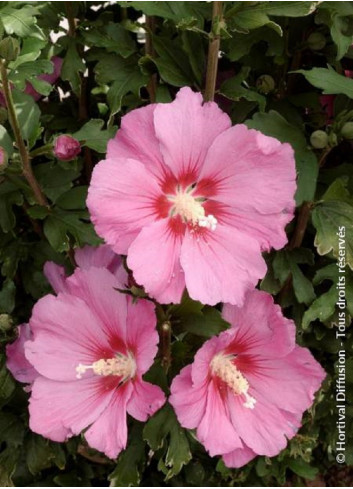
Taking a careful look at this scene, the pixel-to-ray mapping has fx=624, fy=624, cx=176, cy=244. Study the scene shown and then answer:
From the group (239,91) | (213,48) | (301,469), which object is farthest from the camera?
(301,469)

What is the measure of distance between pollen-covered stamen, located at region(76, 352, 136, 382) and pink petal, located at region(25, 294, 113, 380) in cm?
2

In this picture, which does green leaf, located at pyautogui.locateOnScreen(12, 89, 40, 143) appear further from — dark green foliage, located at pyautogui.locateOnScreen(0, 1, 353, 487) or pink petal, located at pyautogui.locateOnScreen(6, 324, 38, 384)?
pink petal, located at pyautogui.locateOnScreen(6, 324, 38, 384)

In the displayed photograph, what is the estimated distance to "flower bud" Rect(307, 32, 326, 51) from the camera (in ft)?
3.17

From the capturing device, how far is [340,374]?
1.06 meters

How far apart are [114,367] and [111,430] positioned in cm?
8

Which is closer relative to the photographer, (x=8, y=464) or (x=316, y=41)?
(x=316, y=41)

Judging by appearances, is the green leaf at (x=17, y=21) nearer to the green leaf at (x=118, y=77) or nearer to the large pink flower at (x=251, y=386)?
the green leaf at (x=118, y=77)

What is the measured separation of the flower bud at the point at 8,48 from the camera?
76cm

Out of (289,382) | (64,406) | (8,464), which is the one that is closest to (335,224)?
(289,382)

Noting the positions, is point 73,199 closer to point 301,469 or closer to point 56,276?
point 56,276

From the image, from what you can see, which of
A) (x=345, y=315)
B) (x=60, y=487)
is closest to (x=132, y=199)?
(x=345, y=315)

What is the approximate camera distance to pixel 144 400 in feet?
2.59

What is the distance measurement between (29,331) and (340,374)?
1.72 ft

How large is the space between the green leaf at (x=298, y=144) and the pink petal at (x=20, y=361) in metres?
0.45
